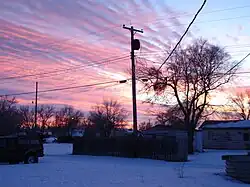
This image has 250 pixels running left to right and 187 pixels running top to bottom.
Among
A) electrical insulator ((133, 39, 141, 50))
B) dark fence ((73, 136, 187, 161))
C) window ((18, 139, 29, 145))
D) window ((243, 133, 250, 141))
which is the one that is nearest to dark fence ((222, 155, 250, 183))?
dark fence ((73, 136, 187, 161))

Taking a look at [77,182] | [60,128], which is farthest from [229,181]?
[60,128]

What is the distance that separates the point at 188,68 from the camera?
42844 millimetres

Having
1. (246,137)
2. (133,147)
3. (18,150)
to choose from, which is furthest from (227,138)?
(18,150)

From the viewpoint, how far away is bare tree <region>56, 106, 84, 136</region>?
428 feet

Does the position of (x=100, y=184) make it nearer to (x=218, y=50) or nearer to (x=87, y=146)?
(x=87, y=146)

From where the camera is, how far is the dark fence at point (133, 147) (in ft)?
103

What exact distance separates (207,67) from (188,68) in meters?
1.98

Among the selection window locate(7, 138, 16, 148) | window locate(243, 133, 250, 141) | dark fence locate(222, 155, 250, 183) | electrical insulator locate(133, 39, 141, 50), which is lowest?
dark fence locate(222, 155, 250, 183)

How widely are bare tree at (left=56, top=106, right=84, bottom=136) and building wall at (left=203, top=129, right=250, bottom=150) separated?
74.2m

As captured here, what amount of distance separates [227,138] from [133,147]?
25.9 metres

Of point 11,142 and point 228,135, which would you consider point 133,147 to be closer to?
point 11,142

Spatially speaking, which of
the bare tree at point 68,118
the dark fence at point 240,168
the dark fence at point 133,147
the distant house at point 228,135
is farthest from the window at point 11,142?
the bare tree at point 68,118

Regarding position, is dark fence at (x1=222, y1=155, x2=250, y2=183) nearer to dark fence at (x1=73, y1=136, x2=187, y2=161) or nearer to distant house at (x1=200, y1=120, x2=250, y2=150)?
dark fence at (x1=73, y1=136, x2=187, y2=161)

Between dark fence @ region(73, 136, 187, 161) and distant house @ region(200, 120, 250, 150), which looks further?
distant house @ region(200, 120, 250, 150)
